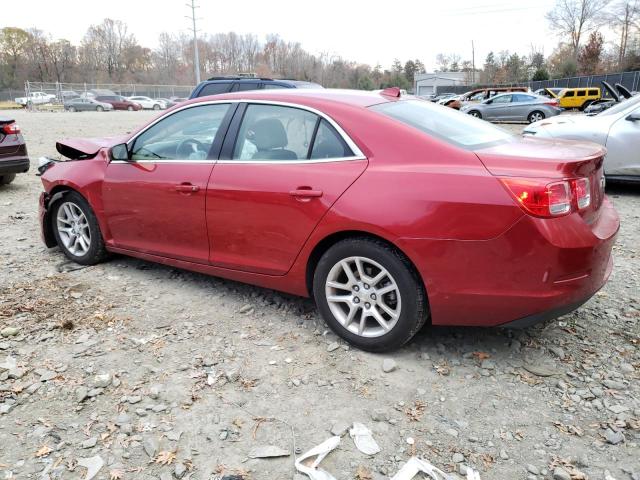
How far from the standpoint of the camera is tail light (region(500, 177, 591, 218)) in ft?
8.55

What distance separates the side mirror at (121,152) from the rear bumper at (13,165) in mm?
4532

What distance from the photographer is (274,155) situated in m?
3.46

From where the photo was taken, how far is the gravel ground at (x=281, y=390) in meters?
2.37

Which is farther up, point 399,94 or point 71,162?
point 399,94

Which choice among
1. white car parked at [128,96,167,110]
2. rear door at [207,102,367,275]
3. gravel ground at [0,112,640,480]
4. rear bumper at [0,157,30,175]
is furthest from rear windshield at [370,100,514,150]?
white car parked at [128,96,167,110]

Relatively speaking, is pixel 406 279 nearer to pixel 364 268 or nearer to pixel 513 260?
pixel 364 268

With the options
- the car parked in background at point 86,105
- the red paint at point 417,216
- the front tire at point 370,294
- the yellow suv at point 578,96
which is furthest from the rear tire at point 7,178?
the car parked in background at point 86,105

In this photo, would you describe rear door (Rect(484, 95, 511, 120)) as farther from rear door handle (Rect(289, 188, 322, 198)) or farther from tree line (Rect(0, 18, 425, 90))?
tree line (Rect(0, 18, 425, 90))

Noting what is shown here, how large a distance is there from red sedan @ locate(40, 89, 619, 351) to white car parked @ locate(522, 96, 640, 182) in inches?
177

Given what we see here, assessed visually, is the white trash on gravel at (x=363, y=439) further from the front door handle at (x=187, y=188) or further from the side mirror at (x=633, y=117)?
the side mirror at (x=633, y=117)

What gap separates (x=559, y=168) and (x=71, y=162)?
13.1ft

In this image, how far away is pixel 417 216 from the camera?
111 inches

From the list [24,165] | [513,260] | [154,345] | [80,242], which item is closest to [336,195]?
[513,260]

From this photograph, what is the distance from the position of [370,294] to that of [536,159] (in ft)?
3.82
